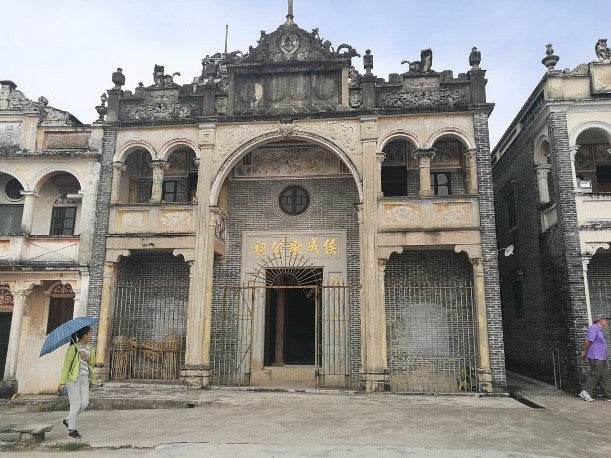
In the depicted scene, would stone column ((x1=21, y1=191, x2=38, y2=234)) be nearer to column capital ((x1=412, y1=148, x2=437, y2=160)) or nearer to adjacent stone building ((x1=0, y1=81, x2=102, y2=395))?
adjacent stone building ((x1=0, y1=81, x2=102, y2=395))

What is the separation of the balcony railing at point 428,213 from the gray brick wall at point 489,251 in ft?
0.89

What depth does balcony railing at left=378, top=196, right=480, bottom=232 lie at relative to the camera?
39.0 ft

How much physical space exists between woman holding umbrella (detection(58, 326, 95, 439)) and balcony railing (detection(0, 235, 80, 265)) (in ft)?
20.5

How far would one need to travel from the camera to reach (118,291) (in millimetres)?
13336

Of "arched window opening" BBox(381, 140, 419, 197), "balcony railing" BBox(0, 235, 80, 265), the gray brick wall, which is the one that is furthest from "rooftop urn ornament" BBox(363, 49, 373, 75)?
"balcony railing" BBox(0, 235, 80, 265)

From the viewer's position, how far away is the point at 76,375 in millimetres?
7133

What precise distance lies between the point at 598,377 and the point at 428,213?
4981mm

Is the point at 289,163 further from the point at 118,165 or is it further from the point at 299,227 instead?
the point at 118,165

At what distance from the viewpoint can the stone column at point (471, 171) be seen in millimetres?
12055

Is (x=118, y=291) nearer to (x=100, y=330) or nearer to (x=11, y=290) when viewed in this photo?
(x=100, y=330)

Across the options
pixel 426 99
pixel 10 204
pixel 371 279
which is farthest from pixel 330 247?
pixel 10 204

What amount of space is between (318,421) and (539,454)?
133 inches

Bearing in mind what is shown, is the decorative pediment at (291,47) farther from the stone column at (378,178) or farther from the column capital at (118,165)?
the column capital at (118,165)

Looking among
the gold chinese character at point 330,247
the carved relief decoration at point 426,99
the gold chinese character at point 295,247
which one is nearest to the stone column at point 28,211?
the gold chinese character at point 295,247
